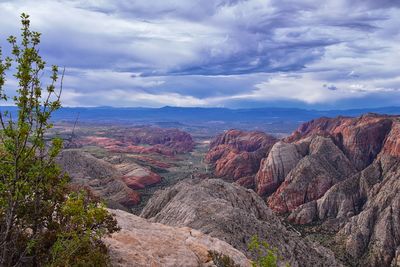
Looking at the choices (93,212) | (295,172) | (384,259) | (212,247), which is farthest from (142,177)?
(93,212)

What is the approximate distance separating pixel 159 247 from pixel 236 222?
86.0ft

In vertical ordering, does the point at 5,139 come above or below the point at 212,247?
above

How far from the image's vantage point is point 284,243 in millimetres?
49875

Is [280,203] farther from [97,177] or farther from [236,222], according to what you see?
[236,222]

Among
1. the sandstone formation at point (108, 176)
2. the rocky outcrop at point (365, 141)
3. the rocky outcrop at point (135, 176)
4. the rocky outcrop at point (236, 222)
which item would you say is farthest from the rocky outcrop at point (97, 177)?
the rocky outcrop at point (365, 141)

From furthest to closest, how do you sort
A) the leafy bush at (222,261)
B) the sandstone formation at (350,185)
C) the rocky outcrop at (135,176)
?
the rocky outcrop at (135,176) < the sandstone formation at (350,185) < the leafy bush at (222,261)

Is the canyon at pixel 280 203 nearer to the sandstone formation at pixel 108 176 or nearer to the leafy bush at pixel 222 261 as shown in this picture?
the sandstone formation at pixel 108 176

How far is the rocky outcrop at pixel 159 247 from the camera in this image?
73.8 feet

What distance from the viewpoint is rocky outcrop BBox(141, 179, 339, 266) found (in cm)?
4725

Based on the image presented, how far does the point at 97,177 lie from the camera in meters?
142

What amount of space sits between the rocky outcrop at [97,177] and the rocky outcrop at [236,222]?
5212 cm

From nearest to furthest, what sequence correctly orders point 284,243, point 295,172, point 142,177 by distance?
point 284,243 < point 295,172 < point 142,177

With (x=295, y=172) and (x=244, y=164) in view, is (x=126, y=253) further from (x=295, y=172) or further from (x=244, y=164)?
(x=244, y=164)

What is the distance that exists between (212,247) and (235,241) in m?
17.6
